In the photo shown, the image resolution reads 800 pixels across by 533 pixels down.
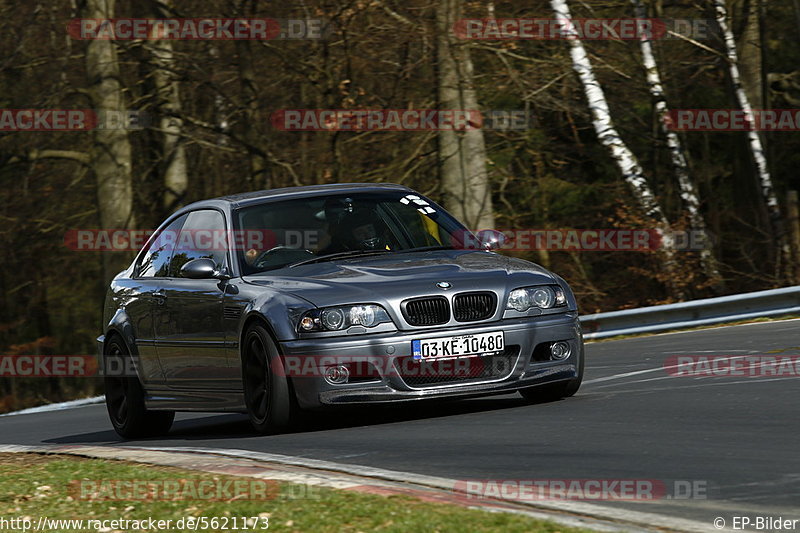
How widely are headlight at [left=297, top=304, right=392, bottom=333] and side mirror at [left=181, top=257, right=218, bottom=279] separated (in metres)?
1.14

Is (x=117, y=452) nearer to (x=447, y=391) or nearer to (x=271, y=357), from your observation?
(x=271, y=357)

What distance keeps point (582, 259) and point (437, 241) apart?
16814mm

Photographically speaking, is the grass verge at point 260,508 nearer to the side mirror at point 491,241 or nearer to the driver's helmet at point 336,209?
the driver's helmet at point 336,209

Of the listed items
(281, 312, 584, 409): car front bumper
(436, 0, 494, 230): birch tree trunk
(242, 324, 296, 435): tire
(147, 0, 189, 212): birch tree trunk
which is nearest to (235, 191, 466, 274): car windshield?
(242, 324, 296, 435): tire

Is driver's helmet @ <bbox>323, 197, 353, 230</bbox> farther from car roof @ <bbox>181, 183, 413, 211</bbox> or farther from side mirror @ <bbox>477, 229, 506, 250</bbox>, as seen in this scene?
side mirror @ <bbox>477, 229, 506, 250</bbox>

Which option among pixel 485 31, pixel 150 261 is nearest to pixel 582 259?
pixel 485 31

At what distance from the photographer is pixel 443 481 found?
6.90 m

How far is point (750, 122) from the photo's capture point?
2388cm

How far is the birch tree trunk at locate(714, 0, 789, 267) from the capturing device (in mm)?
23375

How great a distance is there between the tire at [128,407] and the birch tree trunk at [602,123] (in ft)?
44.8

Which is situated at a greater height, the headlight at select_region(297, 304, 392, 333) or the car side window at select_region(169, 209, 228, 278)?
the car side window at select_region(169, 209, 228, 278)

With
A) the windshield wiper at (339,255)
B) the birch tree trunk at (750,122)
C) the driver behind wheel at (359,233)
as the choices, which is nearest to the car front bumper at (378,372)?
the windshield wiper at (339,255)

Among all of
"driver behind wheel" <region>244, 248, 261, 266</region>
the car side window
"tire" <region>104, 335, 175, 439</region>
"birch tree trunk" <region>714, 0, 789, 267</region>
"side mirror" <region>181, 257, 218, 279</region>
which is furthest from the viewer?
"birch tree trunk" <region>714, 0, 789, 267</region>

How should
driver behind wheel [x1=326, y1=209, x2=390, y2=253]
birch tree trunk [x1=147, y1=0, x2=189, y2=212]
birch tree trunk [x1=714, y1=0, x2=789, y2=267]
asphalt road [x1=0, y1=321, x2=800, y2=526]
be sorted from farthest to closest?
birch tree trunk [x1=147, y1=0, x2=189, y2=212], birch tree trunk [x1=714, y1=0, x2=789, y2=267], driver behind wheel [x1=326, y1=209, x2=390, y2=253], asphalt road [x1=0, y1=321, x2=800, y2=526]
